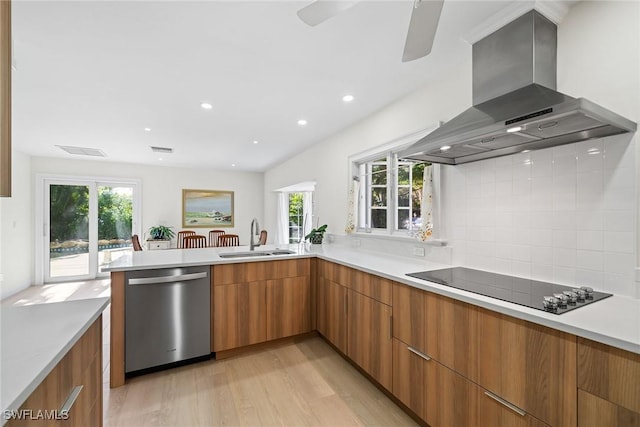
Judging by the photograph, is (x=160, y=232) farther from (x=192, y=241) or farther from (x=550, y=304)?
(x=550, y=304)

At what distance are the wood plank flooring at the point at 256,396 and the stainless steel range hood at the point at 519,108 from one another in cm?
176

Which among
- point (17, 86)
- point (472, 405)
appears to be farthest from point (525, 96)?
point (17, 86)

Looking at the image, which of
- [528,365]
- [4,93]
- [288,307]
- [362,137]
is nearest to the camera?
[4,93]

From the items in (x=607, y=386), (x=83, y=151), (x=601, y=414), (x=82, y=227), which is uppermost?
(x=83, y=151)

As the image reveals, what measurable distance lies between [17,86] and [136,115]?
93 centimetres

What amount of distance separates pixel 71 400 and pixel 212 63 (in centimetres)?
215

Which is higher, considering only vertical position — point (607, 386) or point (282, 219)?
point (282, 219)

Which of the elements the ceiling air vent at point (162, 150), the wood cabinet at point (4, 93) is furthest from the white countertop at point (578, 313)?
the ceiling air vent at point (162, 150)

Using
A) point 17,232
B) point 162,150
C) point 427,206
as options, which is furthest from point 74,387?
point 17,232

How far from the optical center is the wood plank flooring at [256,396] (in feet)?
5.97

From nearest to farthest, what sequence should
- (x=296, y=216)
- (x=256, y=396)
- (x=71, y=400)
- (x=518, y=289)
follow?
(x=71, y=400), (x=518, y=289), (x=256, y=396), (x=296, y=216)

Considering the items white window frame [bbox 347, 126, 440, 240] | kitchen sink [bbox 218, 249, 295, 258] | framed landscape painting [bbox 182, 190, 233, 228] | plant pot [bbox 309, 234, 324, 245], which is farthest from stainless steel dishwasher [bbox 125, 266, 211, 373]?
framed landscape painting [bbox 182, 190, 233, 228]

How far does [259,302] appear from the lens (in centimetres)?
271

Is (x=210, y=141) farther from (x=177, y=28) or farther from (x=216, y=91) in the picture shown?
(x=177, y=28)
